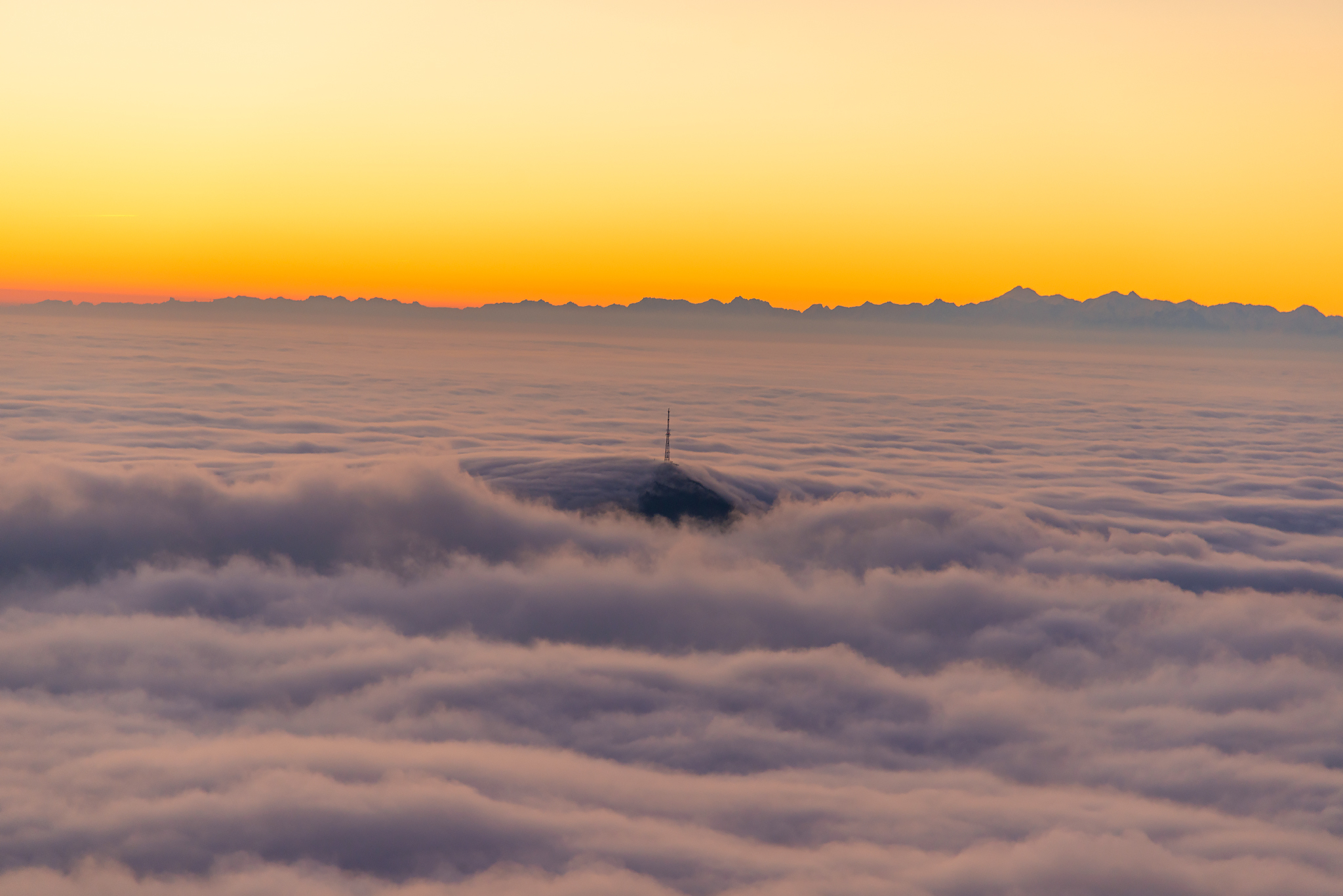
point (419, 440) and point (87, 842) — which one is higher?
point (419, 440)

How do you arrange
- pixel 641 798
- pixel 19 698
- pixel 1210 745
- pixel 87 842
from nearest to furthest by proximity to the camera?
pixel 87 842, pixel 641 798, pixel 1210 745, pixel 19 698

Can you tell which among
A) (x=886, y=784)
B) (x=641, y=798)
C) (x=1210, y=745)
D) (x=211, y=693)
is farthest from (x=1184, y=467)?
(x=211, y=693)

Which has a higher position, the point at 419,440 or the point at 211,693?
the point at 419,440

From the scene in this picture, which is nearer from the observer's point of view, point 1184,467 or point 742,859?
point 742,859

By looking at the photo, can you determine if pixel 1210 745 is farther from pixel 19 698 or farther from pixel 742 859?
pixel 19 698

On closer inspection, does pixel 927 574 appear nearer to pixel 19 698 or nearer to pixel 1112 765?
pixel 1112 765

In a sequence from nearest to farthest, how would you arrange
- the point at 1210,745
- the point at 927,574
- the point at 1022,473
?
the point at 1210,745
the point at 927,574
the point at 1022,473

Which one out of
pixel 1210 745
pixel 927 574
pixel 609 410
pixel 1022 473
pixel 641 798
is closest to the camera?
pixel 641 798

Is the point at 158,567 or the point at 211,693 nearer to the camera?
the point at 211,693

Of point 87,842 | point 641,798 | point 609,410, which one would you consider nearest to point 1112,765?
point 641,798
